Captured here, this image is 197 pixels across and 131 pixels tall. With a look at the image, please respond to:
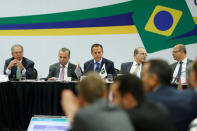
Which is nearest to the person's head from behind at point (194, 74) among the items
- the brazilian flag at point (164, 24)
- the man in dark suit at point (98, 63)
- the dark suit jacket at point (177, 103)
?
the dark suit jacket at point (177, 103)

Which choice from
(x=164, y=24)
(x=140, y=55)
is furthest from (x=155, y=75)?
(x=164, y=24)

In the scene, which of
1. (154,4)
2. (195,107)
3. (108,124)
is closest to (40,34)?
(154,4)

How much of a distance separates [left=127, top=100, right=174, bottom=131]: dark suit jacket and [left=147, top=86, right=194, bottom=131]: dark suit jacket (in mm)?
277

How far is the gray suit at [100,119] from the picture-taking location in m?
1.75

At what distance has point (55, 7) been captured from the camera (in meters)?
7.92

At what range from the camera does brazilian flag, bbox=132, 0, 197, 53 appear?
25.1ft

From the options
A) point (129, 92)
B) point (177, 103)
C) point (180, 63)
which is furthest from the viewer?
point (180, 63)

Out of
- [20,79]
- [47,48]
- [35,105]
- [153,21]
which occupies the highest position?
[153,21]

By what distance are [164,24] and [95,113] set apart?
20.4 ft

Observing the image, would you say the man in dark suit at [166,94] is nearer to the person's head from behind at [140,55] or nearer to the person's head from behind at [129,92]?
the person's head from behind at [129,92]

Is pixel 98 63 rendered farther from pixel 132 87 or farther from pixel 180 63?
pixel 132 87

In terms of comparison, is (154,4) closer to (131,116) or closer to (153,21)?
(153,21)

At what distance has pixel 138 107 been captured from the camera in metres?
2.08

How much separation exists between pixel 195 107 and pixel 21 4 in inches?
244
